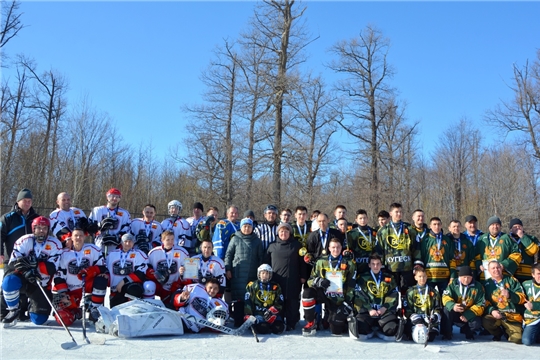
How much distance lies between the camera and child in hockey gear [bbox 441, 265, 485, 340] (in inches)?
231

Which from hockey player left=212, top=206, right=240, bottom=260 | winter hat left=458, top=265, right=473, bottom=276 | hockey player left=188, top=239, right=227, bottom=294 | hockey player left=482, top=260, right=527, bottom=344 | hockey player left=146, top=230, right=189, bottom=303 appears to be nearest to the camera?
hockey player left=482, top=260, right=527, bottom=344

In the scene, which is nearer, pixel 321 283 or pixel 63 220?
pixel 321 283

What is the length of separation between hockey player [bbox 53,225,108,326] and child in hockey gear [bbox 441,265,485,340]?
15.2 feet

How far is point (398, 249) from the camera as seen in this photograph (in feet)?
20.9

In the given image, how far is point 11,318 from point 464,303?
592 cm

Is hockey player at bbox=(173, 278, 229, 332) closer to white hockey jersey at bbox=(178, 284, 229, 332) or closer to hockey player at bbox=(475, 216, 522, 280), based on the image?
white hockey jersey at bbox=(178, 284, 229, 332)

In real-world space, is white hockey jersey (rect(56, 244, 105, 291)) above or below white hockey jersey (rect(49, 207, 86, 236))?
below

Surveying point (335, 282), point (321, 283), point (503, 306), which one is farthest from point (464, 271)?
point (321, 283)

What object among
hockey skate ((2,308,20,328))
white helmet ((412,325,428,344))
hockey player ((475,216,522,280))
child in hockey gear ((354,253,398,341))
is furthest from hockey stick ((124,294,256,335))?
hockey player ((475,216,522,280))

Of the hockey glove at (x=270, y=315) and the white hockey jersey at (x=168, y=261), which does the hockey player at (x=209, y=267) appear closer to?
the white hockey jersey at (x=168, y=261)

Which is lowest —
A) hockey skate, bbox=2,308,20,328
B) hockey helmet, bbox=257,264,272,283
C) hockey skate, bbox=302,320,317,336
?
hockey skate, bbox=302,320,317,336

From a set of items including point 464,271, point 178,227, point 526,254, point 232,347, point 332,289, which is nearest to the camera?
point 232,347

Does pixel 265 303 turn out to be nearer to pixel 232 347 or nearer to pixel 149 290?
pixel 232 347

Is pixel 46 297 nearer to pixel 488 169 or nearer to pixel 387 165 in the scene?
pixel 387 165
